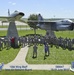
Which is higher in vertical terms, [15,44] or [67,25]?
[67,25]

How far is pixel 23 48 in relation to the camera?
92.6 ft

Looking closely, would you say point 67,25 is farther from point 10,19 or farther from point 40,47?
point 10,19

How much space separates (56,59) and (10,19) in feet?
41.9

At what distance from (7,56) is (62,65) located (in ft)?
23.5

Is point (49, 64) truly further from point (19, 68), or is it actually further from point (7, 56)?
point (7, 56)

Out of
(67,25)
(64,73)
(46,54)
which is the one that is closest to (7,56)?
(46,54)

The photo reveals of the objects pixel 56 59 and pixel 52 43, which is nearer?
pixel 56 59

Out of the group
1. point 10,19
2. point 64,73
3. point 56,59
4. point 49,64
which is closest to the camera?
point 64,73

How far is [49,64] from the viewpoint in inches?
748

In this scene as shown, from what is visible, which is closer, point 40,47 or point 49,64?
point 49,64

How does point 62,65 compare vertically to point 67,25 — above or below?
below

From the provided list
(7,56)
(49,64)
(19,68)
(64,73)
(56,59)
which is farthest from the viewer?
(7,56)

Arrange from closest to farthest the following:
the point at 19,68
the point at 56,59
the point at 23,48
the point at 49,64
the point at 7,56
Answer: the point at 19,68
the point at 49,64
the point at 56,59
the point at 7,56
the point at 23,48

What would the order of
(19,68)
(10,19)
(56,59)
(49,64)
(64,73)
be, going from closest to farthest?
(64,73), (19,68), (49,64), (56,59), (10,19)
